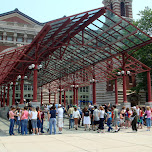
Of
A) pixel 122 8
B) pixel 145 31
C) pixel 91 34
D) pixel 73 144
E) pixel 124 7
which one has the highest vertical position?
pixel 124 7

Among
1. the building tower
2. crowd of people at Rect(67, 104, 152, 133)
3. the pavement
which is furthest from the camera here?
the building tower

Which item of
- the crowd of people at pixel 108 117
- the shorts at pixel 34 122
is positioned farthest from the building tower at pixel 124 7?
the shorts at pixel 34 122

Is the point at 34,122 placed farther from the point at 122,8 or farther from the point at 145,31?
the point at 122,8

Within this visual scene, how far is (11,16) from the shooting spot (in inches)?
2178

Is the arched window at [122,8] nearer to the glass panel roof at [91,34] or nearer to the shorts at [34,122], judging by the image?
the glass panel roof at [91,34]

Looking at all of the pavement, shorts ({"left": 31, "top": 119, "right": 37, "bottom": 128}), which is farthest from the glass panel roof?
the pavement

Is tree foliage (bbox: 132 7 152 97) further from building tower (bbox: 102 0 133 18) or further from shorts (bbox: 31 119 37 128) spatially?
shorts (bbox: 31 119 37 128)

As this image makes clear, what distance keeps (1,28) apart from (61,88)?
2252 cm

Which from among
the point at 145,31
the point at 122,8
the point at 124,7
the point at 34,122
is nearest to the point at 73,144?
the point at 34,122

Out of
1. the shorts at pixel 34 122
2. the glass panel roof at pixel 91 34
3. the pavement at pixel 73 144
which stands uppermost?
the glass panel roof at pixel 91 34

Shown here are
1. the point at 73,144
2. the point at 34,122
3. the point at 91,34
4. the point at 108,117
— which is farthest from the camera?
the point at 91,34

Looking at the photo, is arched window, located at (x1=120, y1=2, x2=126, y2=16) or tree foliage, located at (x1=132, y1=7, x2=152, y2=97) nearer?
tree foliage, located at (x1=132, y1=7, x2=152, y2=97)

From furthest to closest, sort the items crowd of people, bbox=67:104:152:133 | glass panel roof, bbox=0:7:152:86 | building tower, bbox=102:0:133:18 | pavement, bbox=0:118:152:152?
1. building tower, bbox=102:0:133:18
2. glass panel roof, bbox=0:7:152:86
3. crowd of people, bbox=67:104:152:133
4. pavement, bbox=0:118:152:152

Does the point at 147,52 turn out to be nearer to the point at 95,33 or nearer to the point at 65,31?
the point at 95,33
